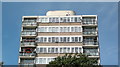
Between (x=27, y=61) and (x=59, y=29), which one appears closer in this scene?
(x=27, y=61)

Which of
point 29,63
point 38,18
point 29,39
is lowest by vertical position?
point 29,63

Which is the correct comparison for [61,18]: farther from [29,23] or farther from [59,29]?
[29,23]

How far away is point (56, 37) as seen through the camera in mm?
62438

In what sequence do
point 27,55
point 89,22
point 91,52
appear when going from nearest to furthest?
1. point 91,52
2. point 27,55
3. point 89,22

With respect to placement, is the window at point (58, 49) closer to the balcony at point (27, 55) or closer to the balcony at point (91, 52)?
the balcony at point (91, 52)

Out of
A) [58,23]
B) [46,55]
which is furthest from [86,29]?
[46,55]

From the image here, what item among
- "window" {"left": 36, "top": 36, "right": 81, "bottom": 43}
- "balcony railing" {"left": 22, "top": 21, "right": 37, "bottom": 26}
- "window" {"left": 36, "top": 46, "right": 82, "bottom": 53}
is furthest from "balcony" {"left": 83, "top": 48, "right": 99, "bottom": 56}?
"balcony railing" {"left": 22, "top": 21, "right": 37, "bottom": 26}

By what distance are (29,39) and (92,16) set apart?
1389cm

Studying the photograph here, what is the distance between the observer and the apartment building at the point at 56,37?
61156mm

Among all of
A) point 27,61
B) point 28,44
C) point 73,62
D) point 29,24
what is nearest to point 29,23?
point 29,24

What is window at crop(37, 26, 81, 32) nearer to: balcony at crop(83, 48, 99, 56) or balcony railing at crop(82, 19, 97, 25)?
balcony railing at crop(82, 19, 97, 25)

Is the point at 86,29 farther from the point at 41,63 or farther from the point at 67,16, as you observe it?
the point at 41,63

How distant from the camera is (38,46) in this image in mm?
62219

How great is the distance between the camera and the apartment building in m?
61.2
